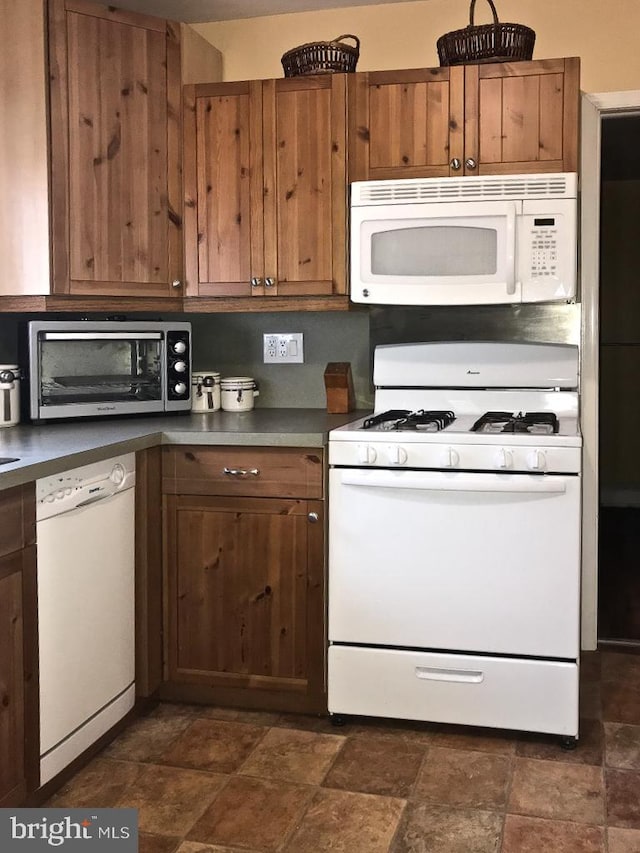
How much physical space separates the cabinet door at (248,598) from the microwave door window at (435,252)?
0.82 m

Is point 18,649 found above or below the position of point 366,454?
below

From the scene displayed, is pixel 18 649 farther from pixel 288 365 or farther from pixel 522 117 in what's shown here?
pixel 522 117

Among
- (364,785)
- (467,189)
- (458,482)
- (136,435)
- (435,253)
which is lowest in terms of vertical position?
(364,785)

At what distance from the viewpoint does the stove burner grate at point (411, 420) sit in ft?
8.71

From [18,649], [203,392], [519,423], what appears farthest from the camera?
[203,392]

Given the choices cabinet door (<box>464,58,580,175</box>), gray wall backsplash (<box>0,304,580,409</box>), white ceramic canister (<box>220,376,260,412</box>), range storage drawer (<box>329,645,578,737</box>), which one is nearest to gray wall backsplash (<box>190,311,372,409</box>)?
gray wall backsplash (<box>0,304,580,409</box>)

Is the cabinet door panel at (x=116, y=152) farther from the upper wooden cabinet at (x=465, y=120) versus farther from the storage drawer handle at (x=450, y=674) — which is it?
the storage drawer handle at (x=450, y=674)

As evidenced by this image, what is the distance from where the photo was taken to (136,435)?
261 cm

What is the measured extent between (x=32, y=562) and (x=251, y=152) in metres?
1.58

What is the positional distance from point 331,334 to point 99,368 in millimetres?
861

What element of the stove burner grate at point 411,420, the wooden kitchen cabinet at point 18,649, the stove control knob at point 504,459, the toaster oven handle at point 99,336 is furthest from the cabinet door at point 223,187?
the wooden kitchen cabinet at point 18,649

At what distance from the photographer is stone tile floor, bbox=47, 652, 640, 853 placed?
2090 millimetres

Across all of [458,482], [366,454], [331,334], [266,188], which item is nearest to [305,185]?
[266,188]

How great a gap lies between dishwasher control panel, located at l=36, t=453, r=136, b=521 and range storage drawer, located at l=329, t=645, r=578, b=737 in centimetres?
78
